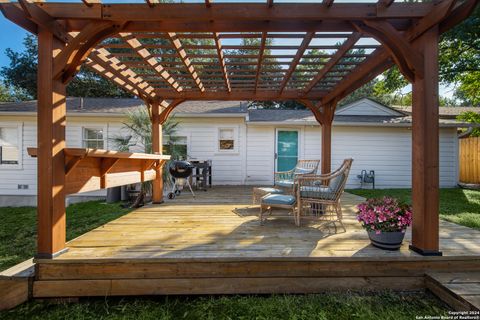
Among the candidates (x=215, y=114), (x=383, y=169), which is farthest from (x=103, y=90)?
(x=383, y=169)

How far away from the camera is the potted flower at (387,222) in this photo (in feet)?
8.28

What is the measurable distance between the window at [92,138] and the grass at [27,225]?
2435 mm

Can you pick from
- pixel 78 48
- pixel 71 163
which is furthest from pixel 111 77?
pixel 71 163

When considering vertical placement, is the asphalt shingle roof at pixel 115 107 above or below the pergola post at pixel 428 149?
above

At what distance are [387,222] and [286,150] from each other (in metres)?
6.10

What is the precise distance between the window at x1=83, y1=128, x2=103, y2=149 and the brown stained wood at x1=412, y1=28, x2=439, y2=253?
8787mm

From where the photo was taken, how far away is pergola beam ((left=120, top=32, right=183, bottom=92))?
2.88m

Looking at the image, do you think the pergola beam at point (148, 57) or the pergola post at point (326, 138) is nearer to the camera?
the pergola beam at point (148, 57)

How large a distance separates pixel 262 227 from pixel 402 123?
25.1 feet

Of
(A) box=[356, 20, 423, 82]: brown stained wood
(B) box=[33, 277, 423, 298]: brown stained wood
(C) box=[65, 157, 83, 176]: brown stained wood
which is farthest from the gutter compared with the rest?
(B) box=[33, 277, 423, 298]: brown stained wood

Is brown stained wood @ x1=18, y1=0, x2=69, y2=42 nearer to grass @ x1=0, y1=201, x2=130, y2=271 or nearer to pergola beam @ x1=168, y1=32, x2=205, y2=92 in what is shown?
pergola beam @ x1=168, y1=32, x2=205, y2=92

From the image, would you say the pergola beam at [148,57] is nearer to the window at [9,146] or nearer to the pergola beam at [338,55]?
the pergola beam at [338,55]

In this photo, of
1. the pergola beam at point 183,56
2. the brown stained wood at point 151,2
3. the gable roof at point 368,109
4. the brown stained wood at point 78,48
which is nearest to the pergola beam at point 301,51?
the pergola beam at point 183,56

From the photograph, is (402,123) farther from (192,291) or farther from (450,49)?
(192,291)
